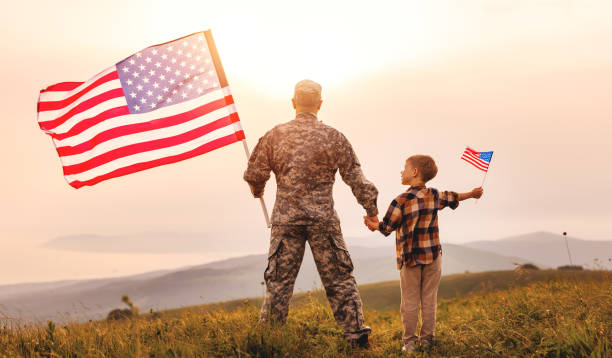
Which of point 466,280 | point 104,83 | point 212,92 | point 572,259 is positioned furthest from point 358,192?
point 466,280

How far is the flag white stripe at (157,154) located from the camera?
671cm

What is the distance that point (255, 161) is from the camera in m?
5.69

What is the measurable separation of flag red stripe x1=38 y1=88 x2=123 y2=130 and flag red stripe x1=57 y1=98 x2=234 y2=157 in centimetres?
53

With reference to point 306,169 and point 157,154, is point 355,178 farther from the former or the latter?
point 157,154

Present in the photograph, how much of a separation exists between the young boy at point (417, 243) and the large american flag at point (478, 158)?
1228mm

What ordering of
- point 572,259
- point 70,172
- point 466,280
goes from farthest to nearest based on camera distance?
point 466,280, point 572,259, point 70,172

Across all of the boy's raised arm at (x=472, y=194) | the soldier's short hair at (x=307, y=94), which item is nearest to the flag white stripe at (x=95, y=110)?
the soldier's short hair at (x=307, y=94)

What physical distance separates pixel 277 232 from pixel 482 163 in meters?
3.27

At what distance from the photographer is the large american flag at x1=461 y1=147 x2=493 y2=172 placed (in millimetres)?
6379

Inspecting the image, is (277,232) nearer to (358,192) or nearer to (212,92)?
(358,192)

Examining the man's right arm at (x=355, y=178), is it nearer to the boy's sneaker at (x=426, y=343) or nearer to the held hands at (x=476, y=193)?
the held hands at (x=476, y=193)

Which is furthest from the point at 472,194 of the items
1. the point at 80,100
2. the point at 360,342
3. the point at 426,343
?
the point at 80,100

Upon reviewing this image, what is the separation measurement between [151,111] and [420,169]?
4.34 meters

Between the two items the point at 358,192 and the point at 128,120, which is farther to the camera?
the point at 128,120
